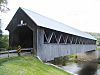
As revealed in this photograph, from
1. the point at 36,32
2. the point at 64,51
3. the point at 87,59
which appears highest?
the point at 36,32

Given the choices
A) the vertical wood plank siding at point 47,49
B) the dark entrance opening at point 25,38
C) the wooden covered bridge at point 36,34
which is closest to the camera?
the wooden covered bridge at point 36,34

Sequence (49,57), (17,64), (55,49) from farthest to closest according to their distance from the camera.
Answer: (55,49)
(49,57)
(17,64)

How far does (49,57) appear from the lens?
69.6 ft

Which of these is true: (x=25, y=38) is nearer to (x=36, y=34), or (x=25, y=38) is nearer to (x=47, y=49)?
(x=47, y=49)

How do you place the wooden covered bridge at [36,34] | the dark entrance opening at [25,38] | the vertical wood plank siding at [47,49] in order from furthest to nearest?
1. the dark entrance opening at [25,38]
2. the vertical wood plank siding at [47,49]
3. the wooden covered bridge at [36,34]

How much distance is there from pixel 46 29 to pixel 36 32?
236cm

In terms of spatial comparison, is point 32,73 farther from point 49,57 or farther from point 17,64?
point 49,57

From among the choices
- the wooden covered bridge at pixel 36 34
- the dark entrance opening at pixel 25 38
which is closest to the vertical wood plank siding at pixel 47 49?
the wooden covered bridge at pixel 36 34

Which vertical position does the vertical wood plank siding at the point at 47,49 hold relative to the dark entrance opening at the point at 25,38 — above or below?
below

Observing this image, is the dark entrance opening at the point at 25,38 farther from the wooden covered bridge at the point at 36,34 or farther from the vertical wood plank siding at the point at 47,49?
the vertical wood plank siding at the point at 47,49

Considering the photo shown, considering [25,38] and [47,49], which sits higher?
[25,38]

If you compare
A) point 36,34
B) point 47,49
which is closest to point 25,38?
point 47,49

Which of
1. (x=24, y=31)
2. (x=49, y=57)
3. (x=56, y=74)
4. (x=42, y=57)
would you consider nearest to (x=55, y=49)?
(x=49, y=57)

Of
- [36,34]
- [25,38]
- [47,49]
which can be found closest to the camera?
[36,34]
